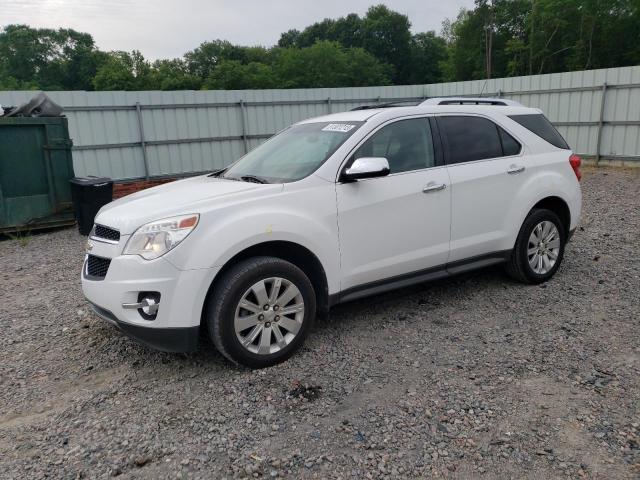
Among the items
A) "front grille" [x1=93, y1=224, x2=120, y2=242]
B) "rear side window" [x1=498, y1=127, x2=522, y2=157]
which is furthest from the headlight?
"rear side window" [x1=498, y1=127, x2=522, y2=157]

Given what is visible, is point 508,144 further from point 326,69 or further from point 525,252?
point 326,69

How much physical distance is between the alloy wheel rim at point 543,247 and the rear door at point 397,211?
1.15 m

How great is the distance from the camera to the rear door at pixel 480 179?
446 cm

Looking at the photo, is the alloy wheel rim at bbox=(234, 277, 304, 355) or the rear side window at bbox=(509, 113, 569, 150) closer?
the alloy wheel rim at bbox=(234, 277, 304, 355)

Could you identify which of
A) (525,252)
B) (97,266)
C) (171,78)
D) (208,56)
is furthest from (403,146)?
(208,56)

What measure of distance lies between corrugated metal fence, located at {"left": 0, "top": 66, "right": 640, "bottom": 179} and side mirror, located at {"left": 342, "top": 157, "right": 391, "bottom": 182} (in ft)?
29.6

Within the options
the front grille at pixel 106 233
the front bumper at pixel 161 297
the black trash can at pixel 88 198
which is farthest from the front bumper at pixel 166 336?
the black trash can at pixel 88 198

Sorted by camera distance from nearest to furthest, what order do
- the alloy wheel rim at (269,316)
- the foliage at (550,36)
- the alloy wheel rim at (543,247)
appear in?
the alloy wheel rim at (269,316) → the alloy wheel rim at (543,247) → the foliage at (550,36)

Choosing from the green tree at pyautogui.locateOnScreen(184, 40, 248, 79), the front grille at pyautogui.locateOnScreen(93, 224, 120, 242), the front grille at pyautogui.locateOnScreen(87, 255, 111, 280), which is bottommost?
the front grille at pyautogui.locateOnScreen(87, 255, 111, 280)

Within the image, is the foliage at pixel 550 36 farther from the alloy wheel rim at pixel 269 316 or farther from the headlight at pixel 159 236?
the headlight at pixel 159 236

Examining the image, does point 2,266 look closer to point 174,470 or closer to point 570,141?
point 174,470

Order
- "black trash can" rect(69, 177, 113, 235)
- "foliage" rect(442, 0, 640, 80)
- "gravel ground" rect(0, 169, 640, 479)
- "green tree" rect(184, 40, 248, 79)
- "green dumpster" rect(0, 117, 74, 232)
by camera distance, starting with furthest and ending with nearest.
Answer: "green tree" rect(184, 40, 248, 79)
"foliage" rect(442, 0, 640, 80)
"black trash can" rect(69, 177, 113, 235)
"green dumpster" rect(0, 117, 74, 232)
"gravel ground" rect(0, 169, 640, 479)

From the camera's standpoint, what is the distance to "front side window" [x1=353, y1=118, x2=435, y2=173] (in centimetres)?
412

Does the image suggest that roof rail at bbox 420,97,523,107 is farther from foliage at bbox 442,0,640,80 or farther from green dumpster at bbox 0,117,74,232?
foliage at bbox 442,0,640,80
